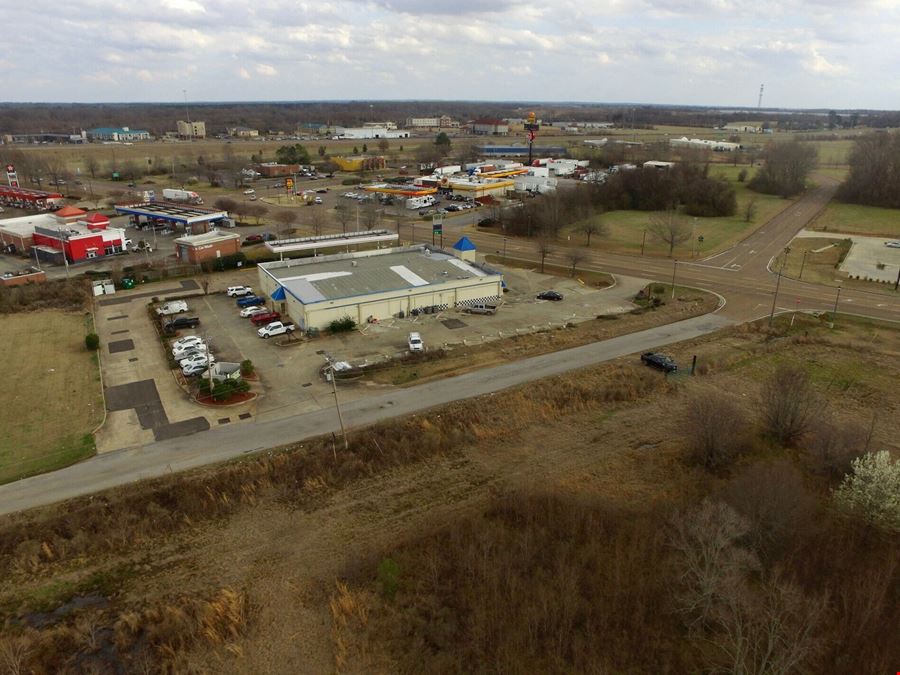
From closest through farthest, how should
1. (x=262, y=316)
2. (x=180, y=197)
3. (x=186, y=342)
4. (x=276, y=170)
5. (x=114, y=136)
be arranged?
(x=186, y=342), (x=262, y=316), (x=180, y=197), (x=276, y=170), (x=114, y=136)

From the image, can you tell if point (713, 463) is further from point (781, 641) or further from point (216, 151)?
point (216, 151)

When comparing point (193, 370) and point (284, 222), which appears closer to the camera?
point (193, 370)

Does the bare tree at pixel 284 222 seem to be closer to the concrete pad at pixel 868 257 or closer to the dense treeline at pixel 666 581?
the dense treeline at pixel 666 581

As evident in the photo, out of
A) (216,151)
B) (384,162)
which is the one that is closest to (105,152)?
(216,151)

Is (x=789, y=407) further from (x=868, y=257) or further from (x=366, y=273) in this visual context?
(x=868, y=257)

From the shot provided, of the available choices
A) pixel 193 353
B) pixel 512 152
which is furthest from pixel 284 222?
pixel 512 152

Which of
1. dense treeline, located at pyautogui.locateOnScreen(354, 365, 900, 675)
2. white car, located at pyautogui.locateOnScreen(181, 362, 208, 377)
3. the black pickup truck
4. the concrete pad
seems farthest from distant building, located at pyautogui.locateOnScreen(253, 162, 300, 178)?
dense treeline, located at pyautogui.locateOnScreen(354, 365, 900, 675)

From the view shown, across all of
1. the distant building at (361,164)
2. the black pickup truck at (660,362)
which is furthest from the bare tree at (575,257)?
the distant building at (361,164)
